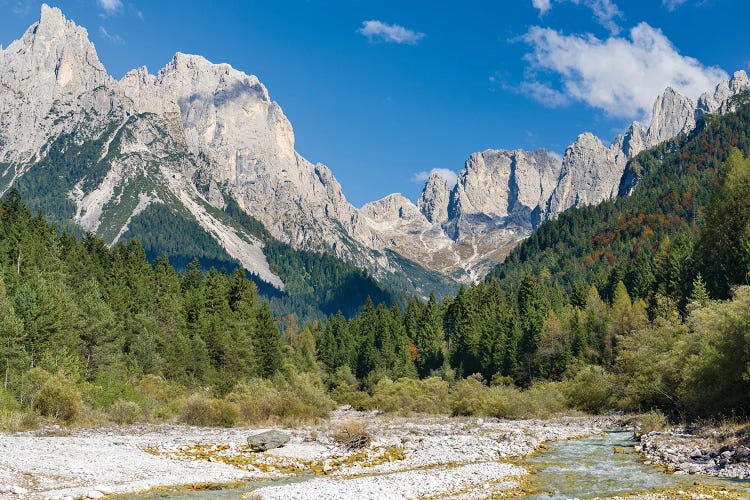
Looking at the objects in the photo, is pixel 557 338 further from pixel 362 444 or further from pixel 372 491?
pixel 372 491

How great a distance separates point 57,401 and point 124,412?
6.16 meters

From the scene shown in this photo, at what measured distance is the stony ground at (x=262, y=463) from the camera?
76.6 feet

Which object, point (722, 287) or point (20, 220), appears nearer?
point (20, 220)

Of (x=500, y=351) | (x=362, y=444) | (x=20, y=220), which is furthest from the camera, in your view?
(x=500, y=351)

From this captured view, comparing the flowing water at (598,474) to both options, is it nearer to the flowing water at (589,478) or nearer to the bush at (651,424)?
the flowing water at (589,478)

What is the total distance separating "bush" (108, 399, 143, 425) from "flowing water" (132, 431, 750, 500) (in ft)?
77.9

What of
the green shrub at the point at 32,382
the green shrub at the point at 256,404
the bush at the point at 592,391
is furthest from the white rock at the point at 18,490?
the bush at the point at 592,391

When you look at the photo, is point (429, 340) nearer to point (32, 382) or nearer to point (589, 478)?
point (32, 382)

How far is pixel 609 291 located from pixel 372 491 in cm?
12161

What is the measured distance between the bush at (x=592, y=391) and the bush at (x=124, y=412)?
41006 mm

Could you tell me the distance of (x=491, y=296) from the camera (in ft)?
448

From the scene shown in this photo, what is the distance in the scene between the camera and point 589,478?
2716cm

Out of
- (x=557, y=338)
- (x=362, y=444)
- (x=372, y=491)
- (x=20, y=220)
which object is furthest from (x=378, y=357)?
(x=372, y=491)

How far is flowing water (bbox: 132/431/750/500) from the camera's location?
23.3 metres
